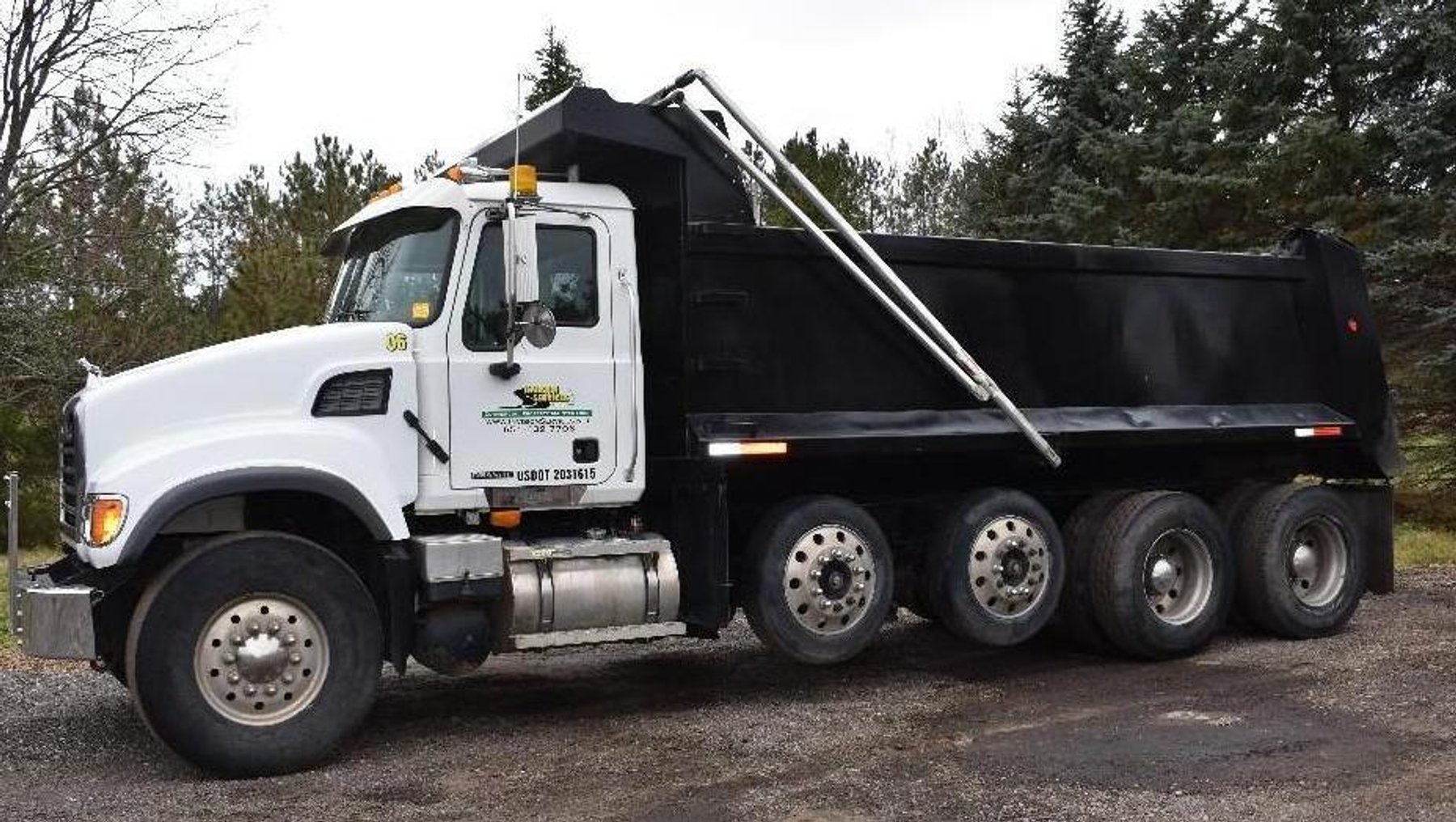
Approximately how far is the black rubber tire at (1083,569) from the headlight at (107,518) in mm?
5411

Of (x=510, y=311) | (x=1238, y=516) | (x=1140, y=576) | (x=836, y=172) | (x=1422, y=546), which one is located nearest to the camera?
(x=510, y=311)

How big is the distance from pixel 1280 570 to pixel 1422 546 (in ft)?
22.2

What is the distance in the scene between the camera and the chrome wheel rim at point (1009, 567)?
7906 mm

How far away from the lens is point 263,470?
6.11 m

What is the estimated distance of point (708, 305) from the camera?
7.28 metres

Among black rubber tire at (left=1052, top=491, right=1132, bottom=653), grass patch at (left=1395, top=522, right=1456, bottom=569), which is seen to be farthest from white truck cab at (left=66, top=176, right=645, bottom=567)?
grass patch at (left=1395, top=522, right=1456, bottom=569)

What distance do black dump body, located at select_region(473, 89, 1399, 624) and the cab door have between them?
35 cm

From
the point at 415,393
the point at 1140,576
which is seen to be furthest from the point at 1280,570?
the point at 415,393

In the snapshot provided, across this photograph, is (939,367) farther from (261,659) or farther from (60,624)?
(60,624)

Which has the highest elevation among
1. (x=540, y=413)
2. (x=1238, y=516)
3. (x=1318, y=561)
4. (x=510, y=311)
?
(x=510, y=311)

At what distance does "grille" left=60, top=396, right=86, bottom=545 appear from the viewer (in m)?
6.11

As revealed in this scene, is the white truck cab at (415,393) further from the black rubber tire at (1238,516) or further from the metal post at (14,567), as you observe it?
the black rubber tire at (1238,516)

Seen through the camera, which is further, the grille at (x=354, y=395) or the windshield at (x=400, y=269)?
the windshield at (x=400, y=269)

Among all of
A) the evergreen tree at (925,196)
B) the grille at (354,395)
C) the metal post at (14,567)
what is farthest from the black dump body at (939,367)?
the evergreen tree at (925,196)
